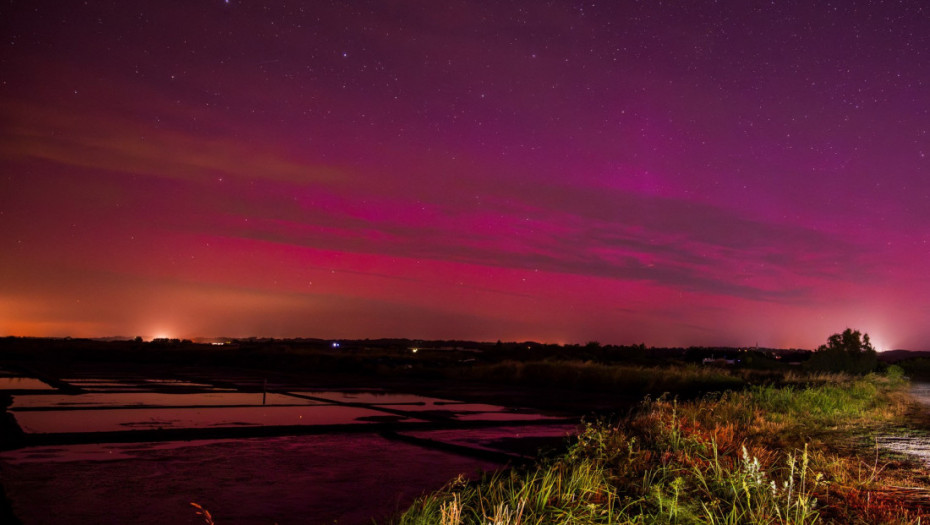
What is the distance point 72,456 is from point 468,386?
18.9 m

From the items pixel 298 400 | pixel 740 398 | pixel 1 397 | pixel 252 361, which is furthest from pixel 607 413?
pixel 252 361

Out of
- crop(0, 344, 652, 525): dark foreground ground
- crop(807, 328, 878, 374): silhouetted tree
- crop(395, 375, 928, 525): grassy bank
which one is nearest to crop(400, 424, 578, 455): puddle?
crop(0, 344, 652, 525): dark foreground ground

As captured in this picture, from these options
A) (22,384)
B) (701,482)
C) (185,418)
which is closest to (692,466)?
(701,482)

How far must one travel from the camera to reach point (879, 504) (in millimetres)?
7000

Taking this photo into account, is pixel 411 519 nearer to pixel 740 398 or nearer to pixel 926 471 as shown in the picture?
pixel 926 471

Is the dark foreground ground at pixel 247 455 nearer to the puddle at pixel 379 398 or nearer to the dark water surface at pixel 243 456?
the dark water surface at pixel 243 456

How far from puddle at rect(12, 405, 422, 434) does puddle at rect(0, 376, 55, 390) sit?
627cm

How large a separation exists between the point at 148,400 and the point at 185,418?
4.03m

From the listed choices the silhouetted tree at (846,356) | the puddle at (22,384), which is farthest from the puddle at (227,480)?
the silhouetted tree at (846,356)

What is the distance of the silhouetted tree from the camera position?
4550 centimetres

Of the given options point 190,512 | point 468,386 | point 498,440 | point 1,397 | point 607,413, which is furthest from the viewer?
point 468,386

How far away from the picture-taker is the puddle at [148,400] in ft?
49.6

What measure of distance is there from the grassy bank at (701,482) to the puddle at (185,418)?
5.98 metres

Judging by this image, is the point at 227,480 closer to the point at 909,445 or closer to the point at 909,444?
the point at 909,445
